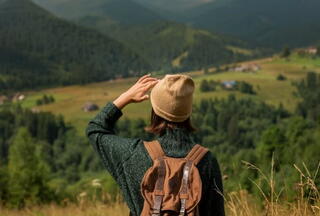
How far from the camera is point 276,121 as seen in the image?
364 ft

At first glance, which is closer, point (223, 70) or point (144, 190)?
point (144, 190)

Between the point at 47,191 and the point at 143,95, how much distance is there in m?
20.2

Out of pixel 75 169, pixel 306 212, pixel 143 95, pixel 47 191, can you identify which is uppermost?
pixel 143 95

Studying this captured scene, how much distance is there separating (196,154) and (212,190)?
0.27m

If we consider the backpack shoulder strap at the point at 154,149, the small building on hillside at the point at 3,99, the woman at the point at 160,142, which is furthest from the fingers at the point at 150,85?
the small building on hillside at the point at 3,99

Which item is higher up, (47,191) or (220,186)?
(220,186)

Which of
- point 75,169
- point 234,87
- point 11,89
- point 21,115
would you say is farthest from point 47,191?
point 11,89

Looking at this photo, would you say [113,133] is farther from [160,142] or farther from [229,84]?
[229,84]

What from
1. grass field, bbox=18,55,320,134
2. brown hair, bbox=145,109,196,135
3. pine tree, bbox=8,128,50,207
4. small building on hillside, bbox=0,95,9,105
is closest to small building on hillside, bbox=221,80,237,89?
grass field, bbox=18,55,320,134

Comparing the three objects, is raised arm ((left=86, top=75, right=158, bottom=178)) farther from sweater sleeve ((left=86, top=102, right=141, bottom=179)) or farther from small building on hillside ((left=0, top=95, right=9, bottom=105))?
small building on hillside ((left=0, top=95, right=9, bottom=105))

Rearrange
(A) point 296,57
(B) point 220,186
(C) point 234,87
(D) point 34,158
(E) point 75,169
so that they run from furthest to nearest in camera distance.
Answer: (A) point 296,57, (C) point 234,87, (E) point 75,169, (D) point 34,158, (B) point 220,186

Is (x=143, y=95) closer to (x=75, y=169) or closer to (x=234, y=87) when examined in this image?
(x=75, y=169)

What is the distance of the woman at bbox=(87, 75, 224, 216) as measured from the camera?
2820mm

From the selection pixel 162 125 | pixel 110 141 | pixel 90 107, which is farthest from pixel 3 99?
pixel 162 125
